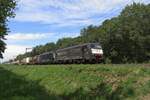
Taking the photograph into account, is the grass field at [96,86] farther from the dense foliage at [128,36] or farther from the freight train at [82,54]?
the dense foliage at [128,36]

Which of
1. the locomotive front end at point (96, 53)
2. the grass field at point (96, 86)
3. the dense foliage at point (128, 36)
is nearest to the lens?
the grass field at point (96, 86)

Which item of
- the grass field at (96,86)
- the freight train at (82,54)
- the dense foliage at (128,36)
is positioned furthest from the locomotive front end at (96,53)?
the dense foliage at (128,36)

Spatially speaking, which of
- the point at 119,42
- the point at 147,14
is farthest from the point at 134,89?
the point at 147,14

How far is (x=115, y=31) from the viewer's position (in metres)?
102

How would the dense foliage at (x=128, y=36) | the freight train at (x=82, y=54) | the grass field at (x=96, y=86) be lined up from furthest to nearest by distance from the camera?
1. the dense foliage at (x=128, y=36)
2. the freight train at (x=82, y=54)
3. the grass field at (x=96, y=86)

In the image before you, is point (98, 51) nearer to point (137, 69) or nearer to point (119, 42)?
point (137, 69)

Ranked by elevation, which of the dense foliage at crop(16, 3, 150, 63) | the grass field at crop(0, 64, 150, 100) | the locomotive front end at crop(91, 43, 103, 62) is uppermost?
the dense foliage at crop(16, 3, 150, 63)

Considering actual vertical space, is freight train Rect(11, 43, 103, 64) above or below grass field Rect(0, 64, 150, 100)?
above

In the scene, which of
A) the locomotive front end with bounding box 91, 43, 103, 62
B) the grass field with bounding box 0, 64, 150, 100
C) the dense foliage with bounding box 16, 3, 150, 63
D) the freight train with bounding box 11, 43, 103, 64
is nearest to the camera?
the grass field with bounding box 0, 64, 150, 100

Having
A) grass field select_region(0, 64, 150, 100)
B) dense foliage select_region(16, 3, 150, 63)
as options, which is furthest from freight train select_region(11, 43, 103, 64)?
dense foliage select_region(16, 3, 150, 63)

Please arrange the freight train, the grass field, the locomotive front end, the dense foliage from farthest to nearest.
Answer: the dense foliage → the freight train → the locomotive front end → the grass field

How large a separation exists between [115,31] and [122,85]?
267ft

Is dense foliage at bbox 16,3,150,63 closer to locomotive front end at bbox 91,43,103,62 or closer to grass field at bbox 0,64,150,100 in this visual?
locomotive front end at bbox 91,43,103,62

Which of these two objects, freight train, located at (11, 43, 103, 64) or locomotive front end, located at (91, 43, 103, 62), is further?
freight train, located at (11, 43, 103, 64)
